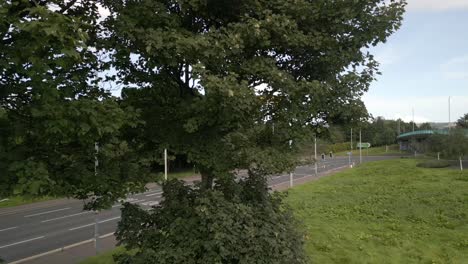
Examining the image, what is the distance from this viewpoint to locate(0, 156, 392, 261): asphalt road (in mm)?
13367

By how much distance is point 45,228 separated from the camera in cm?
1717

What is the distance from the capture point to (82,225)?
17500 mm

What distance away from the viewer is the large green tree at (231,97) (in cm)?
491

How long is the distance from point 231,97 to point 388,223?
9.70m

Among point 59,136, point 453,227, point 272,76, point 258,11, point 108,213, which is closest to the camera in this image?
point 59,136

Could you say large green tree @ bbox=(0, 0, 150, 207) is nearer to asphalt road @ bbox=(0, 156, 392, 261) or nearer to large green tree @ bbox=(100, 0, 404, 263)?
large green tree @ bbox=(100, 0, 404, 263)

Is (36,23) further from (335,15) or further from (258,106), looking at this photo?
(335,15)

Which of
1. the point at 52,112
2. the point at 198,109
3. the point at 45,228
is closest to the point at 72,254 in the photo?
the point at 45,228

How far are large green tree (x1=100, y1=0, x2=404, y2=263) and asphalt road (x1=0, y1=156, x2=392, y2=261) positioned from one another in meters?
4.31

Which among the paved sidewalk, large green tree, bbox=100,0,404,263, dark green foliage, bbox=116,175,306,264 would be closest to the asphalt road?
the paved sidewalk

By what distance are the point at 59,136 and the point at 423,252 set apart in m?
8.39

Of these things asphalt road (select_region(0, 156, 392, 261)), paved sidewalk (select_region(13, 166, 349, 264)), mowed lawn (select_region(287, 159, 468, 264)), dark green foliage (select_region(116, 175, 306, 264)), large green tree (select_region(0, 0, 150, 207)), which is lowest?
asphalt road (select_region(0, 156, 392, 261))

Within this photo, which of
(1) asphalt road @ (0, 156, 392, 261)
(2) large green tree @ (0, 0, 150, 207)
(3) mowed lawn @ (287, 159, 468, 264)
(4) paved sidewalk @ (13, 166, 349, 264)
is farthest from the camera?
(1) asphalt road @ (0, 156, 392, 261)

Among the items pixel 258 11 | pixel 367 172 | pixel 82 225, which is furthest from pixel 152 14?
pixel 367 172
